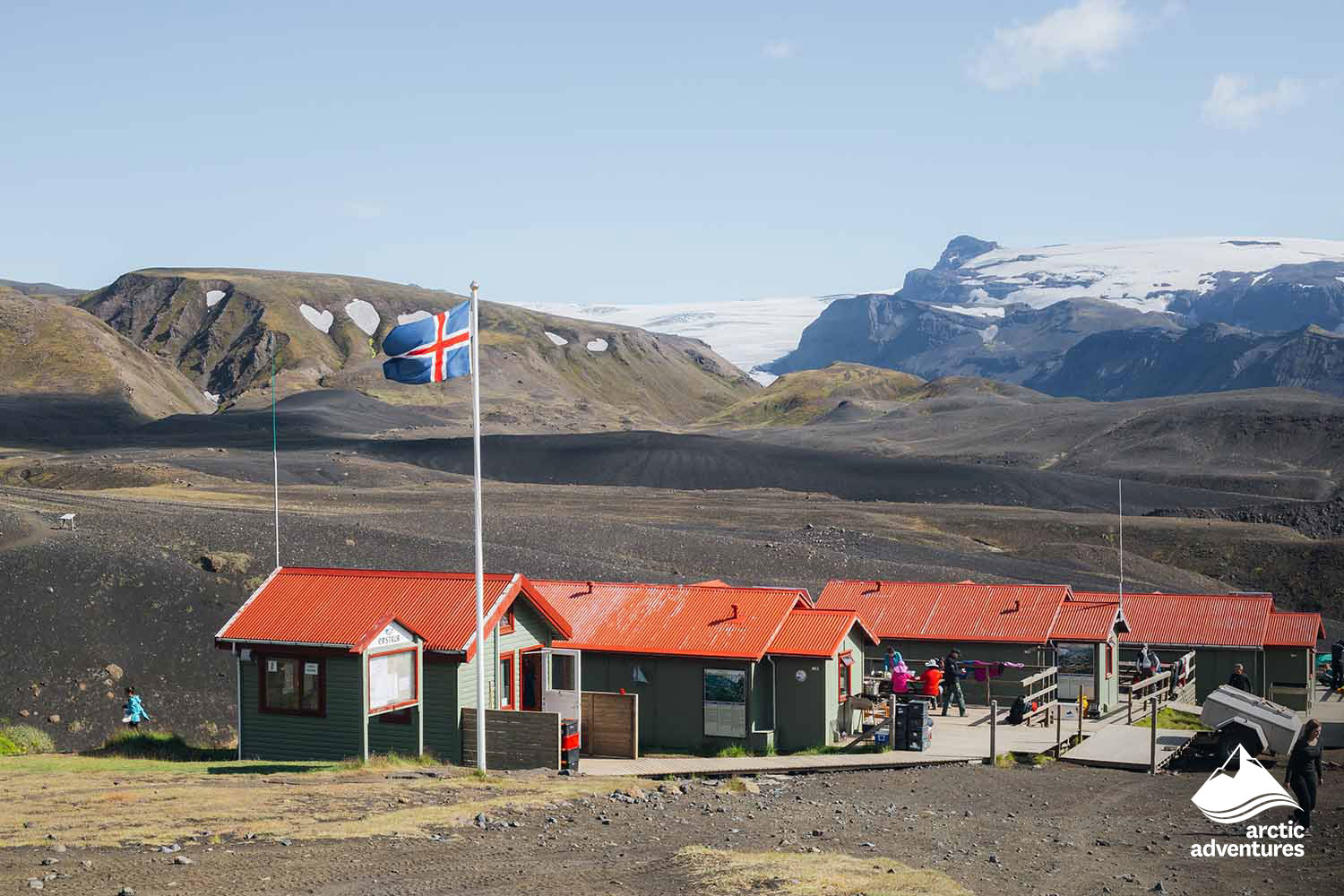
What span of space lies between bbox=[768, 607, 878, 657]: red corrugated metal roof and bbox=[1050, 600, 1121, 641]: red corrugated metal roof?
7258 millimetres

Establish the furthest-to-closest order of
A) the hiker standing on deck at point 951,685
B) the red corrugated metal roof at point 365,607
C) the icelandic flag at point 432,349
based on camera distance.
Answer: the hiker standing on deck at point 951,685 < the red corrugated metal roof at point 365,607 < the icelandic flag at point 432,349

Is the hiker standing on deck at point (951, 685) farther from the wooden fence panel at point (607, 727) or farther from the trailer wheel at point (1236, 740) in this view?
the wooden fence panel at point (607, 727)

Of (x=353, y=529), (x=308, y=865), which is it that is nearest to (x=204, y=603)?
(x=353, y=529)

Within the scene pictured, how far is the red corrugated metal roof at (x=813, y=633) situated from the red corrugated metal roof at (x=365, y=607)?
5096mm

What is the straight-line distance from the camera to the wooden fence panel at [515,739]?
78.8 ft

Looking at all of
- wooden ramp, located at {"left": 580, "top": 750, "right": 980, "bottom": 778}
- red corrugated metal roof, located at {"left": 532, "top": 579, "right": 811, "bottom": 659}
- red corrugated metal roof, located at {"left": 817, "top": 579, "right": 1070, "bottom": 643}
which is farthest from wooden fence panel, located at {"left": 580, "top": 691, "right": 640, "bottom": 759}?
red corrugated metal roof, located at {"left": 817, "top": 579, "right": 1070, "bottom": 643}

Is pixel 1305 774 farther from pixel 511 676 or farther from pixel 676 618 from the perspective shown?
pixel 676 618

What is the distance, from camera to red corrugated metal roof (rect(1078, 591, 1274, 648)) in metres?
39.3

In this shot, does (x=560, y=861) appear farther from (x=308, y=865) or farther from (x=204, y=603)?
(x=204, y=603)

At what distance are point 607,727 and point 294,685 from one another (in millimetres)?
5869

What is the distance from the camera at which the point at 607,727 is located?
88.4 feet

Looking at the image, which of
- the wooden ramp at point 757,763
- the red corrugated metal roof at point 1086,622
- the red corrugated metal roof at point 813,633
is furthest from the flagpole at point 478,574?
the red corrugated metal roof at point 1086,622

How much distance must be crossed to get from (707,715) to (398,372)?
1047cm

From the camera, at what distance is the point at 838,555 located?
63.6 meters
